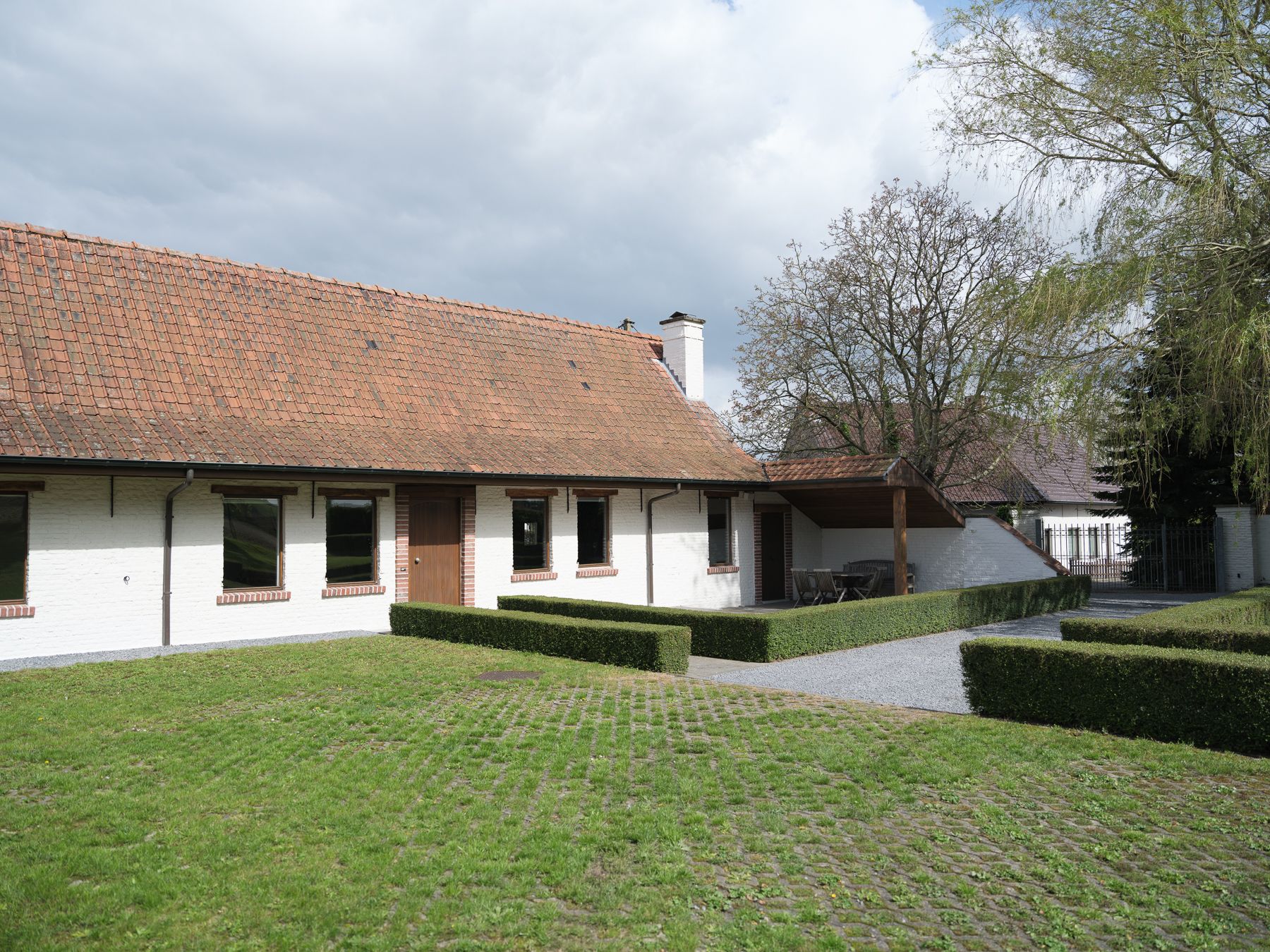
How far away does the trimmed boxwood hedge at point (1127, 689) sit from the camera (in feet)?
24.4

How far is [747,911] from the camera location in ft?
14.6

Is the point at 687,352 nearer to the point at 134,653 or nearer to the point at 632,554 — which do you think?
the point at 632,554

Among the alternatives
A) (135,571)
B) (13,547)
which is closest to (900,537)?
(135,571)

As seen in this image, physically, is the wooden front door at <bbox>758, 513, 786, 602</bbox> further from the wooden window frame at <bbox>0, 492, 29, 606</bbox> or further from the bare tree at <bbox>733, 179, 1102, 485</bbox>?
the wooden window frame at <bbox>0, 492, 29, 606</bbox>

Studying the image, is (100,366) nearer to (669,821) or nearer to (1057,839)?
(669,821)

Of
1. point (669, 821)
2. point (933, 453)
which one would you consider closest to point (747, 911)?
point (669, 821)

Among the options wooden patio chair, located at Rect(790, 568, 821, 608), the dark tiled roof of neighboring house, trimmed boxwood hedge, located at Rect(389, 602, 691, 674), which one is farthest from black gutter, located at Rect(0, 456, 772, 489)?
the dark tiled roof of neighboring house

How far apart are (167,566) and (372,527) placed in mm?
3153

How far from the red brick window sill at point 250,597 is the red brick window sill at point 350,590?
62 cm

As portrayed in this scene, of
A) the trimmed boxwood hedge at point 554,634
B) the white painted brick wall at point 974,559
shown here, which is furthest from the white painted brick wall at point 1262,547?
the trimmed boxwood hedge at point 554,634

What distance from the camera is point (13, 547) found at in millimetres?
11984

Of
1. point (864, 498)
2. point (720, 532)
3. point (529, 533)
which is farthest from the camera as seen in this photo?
point (720, 532)

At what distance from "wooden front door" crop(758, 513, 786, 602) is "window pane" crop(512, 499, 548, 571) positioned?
6097 mm

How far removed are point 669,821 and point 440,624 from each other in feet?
28.5
